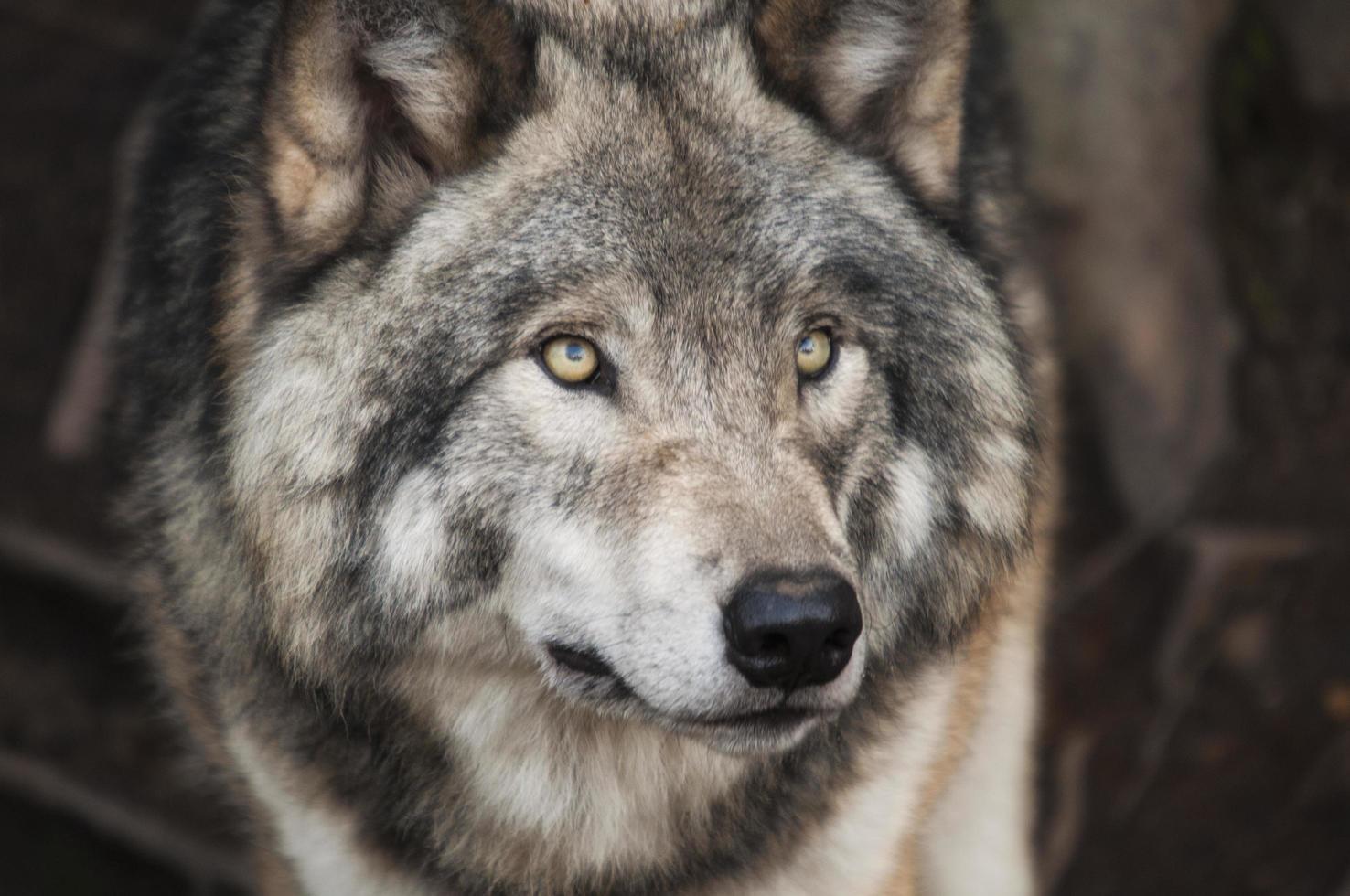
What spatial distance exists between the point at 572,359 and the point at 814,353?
426mm

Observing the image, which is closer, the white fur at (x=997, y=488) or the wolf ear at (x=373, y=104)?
the wolf ear at (x=373, y=104)

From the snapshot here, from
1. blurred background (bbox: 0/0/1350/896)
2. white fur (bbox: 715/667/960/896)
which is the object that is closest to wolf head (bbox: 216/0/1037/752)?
white fur (bbox: 715/667/960/896)

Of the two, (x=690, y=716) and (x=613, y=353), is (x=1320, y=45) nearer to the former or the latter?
(x=613, y=353)

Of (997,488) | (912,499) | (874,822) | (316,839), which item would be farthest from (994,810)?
(316,839)

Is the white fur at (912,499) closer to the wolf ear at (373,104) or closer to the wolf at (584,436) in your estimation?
the wolf at (584,436)

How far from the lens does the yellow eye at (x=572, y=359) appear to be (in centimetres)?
237

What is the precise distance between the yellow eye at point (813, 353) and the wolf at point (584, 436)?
17 mm

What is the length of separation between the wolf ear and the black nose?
3.11ft

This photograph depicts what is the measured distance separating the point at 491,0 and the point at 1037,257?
3235 millimetres

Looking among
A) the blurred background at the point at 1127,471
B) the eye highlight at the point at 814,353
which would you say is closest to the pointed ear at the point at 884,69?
the eye highlight at the point at 814,353

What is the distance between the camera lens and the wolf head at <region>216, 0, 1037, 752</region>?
2262 millimetres

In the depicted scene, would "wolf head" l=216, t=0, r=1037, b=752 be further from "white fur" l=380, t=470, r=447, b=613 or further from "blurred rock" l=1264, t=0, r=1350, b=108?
"blurred rock" l=1264, t=0, r=1350, b=108

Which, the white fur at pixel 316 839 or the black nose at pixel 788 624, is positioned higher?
the black nose at pixel 788 624

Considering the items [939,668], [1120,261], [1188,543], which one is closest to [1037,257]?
[1120,261]
